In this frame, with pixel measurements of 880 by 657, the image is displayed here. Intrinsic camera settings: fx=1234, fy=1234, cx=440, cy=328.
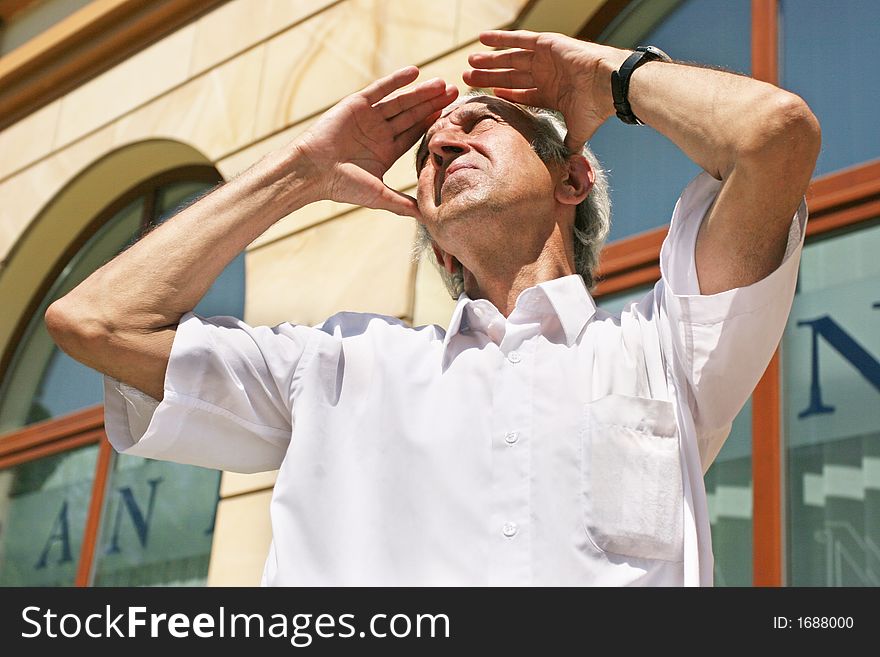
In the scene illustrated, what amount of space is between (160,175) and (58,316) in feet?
11.6

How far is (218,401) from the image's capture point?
2379 millimetres

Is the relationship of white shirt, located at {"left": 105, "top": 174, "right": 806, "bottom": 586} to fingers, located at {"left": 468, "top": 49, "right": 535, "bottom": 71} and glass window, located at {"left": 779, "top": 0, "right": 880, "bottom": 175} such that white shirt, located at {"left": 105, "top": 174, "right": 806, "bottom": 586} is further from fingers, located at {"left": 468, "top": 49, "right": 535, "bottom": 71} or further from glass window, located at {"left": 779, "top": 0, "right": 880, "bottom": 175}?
glass window, located at {"left": 779, "top": 0, "right": 880, "bottom": 175}

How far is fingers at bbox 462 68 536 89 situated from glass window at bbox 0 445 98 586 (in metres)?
3.46

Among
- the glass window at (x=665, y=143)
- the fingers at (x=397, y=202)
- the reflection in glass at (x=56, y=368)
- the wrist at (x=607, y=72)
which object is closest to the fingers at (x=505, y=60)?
the wrist at (x=607, y=72)

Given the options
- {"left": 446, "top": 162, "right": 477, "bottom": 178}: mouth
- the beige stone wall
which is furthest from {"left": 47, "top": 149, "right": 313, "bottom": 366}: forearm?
the beige stone wall

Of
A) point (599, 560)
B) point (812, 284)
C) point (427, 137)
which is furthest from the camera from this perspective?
point (812, 284)

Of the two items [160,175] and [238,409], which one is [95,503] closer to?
[160,175]

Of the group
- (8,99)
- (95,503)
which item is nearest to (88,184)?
(8,99)

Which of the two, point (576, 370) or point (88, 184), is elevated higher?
point (88, 184)

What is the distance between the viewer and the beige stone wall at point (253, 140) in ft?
13.1

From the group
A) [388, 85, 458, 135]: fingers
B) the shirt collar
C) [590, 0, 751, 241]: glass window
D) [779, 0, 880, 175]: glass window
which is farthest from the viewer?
[590, 0, 751, 241]: glass window

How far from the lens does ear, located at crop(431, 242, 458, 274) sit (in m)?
2.77

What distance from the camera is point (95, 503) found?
17.8 feet

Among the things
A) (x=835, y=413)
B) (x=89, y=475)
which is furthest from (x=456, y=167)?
(x=89, y=475)
